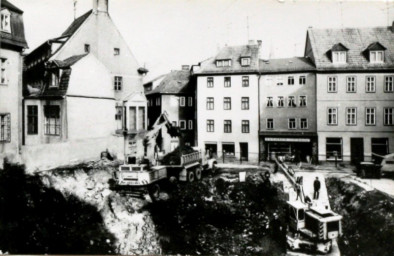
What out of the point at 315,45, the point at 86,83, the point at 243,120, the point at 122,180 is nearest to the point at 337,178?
the point at 243,120

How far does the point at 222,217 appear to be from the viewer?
406 centimetres

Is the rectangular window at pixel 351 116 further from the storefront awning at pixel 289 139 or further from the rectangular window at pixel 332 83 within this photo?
the storefront awning at pixel 289 139

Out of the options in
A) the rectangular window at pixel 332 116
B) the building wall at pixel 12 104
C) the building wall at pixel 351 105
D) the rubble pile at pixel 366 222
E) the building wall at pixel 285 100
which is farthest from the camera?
the building wall at pixel 12 104

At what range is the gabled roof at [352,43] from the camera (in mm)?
3824

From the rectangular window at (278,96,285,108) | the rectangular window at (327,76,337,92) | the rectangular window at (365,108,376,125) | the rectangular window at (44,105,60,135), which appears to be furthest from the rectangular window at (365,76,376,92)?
the rectangular window at (44,105,60,135)

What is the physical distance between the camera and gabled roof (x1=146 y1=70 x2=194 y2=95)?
4234 mm

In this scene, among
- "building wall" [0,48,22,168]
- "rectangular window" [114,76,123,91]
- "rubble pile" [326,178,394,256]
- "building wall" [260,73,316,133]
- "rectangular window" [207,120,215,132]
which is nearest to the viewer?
"rubble pile" [326,178,394,256]

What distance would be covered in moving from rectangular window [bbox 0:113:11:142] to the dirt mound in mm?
1879

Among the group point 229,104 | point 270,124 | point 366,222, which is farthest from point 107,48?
point 366,222

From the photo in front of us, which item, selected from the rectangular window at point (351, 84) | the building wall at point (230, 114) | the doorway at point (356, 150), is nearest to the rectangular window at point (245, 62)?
the building wall at point (230, 114)

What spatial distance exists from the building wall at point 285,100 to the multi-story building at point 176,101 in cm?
86

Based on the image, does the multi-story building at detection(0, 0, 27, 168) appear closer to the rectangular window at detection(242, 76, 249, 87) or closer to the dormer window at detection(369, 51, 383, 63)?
Result: the rectangular window at detection(242, 76, 249, 87)

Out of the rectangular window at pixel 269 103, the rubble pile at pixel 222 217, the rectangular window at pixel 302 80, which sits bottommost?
the rubble pile at pixel 222 217

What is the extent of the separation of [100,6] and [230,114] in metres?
2.04
